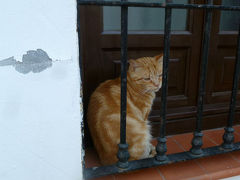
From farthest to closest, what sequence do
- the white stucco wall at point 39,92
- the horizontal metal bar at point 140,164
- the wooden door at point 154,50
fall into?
the wooden door at point 154,50
the horizontal metal bar at point 140,164
the white stucco wall at point 39,92

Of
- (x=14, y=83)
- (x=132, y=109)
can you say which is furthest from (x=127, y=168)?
(x=14, y=83)

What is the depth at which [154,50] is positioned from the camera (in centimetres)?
171

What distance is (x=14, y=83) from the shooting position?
0.74 meters

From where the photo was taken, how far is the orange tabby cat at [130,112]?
1.26 m

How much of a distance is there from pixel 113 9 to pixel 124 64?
0.78m

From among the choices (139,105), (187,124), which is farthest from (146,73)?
(187,124)

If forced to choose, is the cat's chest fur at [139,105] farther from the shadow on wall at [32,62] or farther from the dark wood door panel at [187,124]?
the shadow on wall at [32,62]

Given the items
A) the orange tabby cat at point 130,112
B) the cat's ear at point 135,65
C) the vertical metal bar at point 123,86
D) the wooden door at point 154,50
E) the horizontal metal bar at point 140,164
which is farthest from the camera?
the wooden door at point 154,50

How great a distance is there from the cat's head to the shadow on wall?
2.45 feet

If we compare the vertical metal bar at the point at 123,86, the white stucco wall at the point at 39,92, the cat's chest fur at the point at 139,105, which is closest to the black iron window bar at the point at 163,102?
the vertical metal bar at the point at 123,86

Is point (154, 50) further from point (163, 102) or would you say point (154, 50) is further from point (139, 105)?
point (163, 102)

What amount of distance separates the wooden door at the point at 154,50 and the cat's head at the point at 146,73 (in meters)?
0.23

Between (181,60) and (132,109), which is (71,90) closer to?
(132,109)

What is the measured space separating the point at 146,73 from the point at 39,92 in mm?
812
